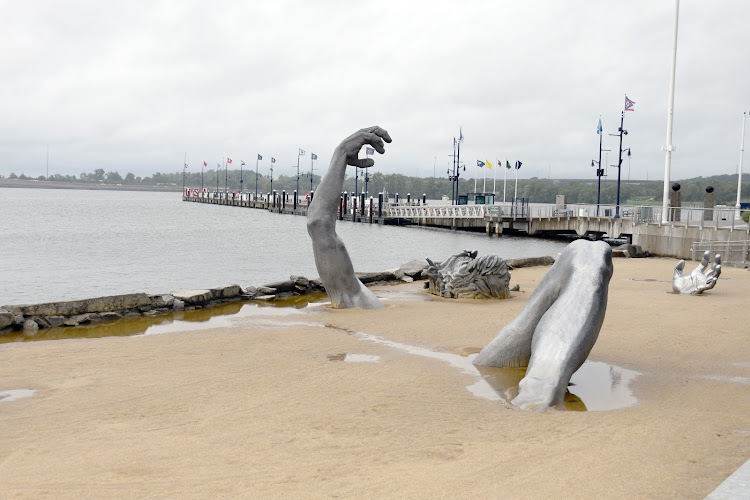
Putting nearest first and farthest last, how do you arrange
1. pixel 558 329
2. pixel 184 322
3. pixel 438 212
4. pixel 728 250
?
1. pixel 558 329
2. pixel 184 322
3. pixel 728 250
4. pixel 438 212

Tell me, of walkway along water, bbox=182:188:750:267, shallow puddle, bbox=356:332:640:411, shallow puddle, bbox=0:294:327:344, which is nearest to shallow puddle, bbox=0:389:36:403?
shallow puddle, bbox=0:294:327:344

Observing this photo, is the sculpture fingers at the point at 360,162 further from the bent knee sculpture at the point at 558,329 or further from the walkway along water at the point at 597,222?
the walkway along water at the point at 597,222

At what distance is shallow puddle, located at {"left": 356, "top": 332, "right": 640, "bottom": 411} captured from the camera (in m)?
7.53

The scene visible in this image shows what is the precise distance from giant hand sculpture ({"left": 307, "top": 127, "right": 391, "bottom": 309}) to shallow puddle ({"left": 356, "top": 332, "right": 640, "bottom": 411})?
421 cm

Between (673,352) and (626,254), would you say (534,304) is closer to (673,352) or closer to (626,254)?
(673,352)

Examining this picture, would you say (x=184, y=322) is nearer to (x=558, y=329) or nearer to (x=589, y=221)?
(x=558, y=329)

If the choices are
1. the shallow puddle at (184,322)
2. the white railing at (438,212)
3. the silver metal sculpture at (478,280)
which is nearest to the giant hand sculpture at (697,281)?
the silver metal sculpture at (478,280)

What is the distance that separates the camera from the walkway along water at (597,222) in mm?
26586

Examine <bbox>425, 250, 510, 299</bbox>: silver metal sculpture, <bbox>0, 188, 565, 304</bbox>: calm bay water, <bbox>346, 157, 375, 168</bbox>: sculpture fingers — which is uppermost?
<bbox>346, 157, 375, 168</bbox>: sculpture fingers

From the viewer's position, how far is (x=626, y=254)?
94.8ft

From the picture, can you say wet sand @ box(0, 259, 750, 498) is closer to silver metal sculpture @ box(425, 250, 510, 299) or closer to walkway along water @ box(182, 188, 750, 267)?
silver metal sculpture @ box(425, 250, 510, 299)

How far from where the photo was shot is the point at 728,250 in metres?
24.1

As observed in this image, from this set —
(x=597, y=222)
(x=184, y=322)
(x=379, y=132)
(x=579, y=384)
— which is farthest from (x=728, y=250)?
(x=184, y=322)

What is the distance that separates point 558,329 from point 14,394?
19.3 ft
